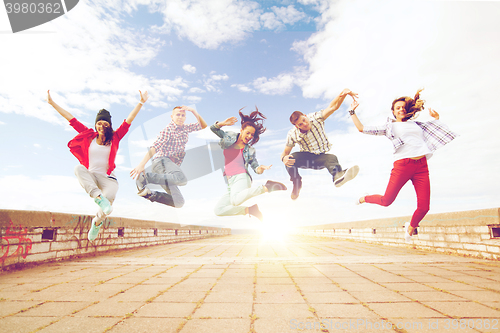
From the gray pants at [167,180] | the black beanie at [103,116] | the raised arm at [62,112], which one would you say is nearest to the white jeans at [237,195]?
the gray pants at [167,180]

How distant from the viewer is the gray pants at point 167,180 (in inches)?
86.3

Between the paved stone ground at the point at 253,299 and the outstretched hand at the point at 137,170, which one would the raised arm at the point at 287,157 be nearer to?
the outstretched hand at the point at 137,170

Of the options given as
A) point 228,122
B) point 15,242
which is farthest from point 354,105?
point 15,242

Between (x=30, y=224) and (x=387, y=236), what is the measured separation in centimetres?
1014

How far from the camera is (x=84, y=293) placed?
11.0ft

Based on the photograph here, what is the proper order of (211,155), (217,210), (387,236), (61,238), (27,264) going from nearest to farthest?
(217,210)
(211,155)
(27,264)
(61,238)
(387,236)

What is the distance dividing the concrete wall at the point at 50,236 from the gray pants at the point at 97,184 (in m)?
3.51

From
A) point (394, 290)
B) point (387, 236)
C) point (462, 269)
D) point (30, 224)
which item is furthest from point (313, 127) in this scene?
point (387, 236)

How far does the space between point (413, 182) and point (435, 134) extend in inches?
19.5

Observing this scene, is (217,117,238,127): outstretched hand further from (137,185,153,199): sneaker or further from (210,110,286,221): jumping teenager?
(137,185,153,199): sneaker

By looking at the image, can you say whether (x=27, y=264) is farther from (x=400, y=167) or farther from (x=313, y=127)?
(x=400, y=167)

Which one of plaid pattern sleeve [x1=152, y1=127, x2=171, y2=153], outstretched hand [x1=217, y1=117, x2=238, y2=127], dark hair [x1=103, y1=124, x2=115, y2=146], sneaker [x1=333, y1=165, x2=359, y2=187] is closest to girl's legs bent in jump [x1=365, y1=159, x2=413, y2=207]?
sneaker [x1=333, y1=165, x2=359, y2=187]

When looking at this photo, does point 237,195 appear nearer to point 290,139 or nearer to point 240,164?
point 240,164

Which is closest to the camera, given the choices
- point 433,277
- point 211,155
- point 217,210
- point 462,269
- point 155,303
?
point 217,210
